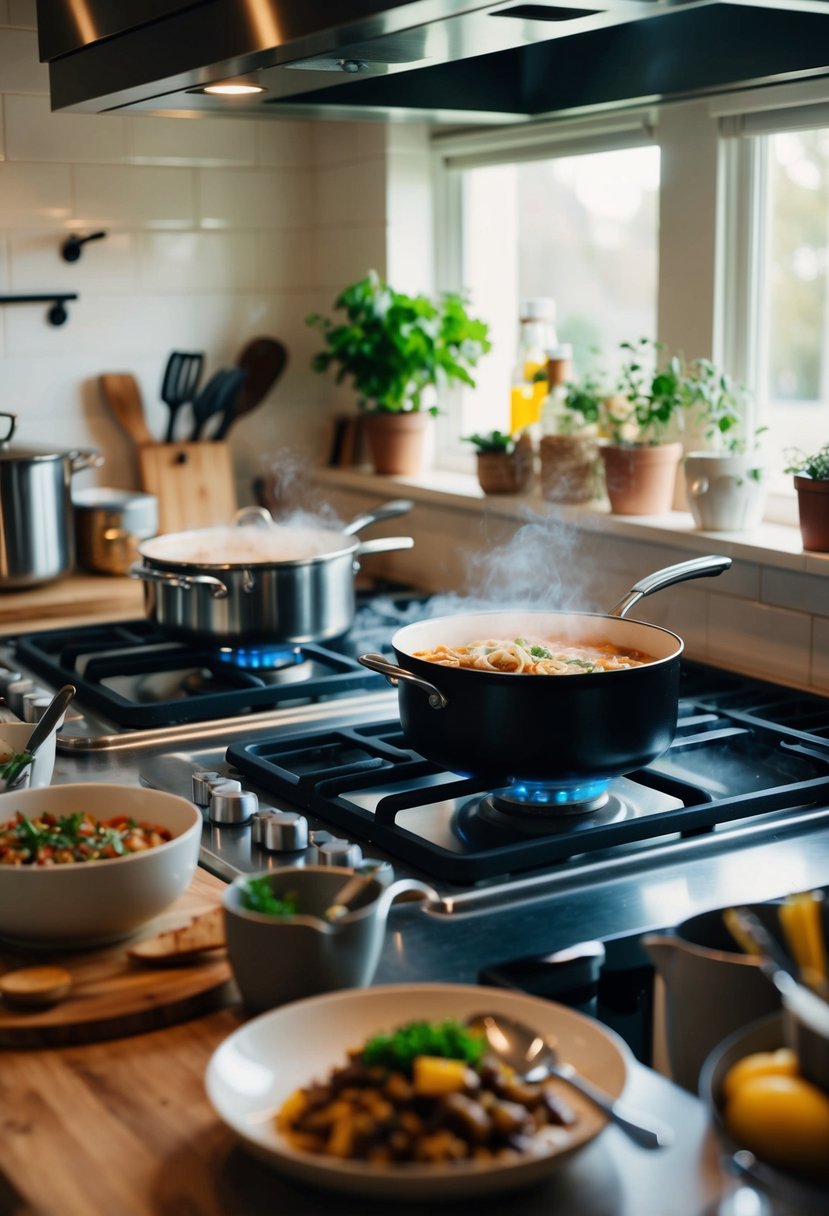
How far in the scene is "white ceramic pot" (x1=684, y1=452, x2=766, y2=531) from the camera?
1.87 meters

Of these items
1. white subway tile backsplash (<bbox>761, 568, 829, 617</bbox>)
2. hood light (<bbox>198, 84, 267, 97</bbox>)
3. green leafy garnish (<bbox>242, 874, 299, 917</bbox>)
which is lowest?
green leafy garnish (<bbox>242, 874, 299, 917</bbox>)

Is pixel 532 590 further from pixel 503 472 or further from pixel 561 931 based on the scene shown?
pixel 561 931

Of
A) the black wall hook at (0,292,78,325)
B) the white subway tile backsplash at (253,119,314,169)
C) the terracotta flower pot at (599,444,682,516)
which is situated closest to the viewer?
the terracotta flower pot at (599,444,682,516)

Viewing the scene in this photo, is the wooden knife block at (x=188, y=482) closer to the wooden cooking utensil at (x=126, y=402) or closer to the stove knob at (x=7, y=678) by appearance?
the wooden cooking utensil at (x=126, y=402)

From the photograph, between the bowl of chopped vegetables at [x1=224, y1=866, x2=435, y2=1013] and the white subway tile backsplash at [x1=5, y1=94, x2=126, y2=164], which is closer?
the bowl of chopped vegetables at [x1=224, y1=866, x2=435, y2=1013]

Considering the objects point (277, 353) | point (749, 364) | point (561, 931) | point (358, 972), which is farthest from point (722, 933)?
point (277, 353)

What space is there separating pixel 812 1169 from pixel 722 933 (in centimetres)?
27

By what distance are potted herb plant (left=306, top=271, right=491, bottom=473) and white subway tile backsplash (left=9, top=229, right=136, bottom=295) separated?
34 centimetres

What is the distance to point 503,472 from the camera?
224 centimetres

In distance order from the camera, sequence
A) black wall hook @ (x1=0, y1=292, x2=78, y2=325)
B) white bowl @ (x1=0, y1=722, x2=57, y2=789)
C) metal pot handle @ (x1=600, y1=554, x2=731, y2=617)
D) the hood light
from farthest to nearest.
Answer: black wall hook @ (x1=0, y1=292, x2=78, y2=325) → the hood light → metal pot handle @ (x1=600, y1=554, x2=731, y2=617) → white bowl @ (x1=0, y1=722, x2=57, y2=789)

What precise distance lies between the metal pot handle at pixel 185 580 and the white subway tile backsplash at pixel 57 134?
3.15 ft

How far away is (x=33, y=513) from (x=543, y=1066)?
156cm

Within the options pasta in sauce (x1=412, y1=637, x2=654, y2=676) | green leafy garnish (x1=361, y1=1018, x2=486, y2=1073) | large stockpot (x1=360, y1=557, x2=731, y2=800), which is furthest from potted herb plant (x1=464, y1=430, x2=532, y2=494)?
green leafy garnish (x1=361, y1=1018, x2=486, y2=1073)

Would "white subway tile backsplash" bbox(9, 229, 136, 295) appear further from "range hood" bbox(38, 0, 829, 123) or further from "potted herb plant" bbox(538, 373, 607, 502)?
"potted herb plant" bbox(538, 373, 607, 502)
